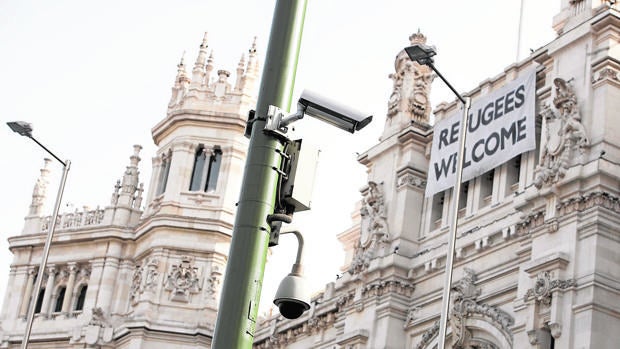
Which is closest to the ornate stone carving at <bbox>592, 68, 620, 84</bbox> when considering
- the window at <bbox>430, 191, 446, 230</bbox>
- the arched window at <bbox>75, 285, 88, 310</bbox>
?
the window at <bbox>430, 191, 446, 230</bbox>

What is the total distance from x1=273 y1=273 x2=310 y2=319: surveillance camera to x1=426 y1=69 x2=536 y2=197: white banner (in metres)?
23.1

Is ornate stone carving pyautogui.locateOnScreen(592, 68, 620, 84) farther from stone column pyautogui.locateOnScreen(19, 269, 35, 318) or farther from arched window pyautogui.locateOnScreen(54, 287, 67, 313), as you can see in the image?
stone column pyautogui.locateOnScreen(19, 269, 35, 318)

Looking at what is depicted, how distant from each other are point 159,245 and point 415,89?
17.6m

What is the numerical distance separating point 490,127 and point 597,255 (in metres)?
7.61

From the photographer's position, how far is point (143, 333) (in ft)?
179

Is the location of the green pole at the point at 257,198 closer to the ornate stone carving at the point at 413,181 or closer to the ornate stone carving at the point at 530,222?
the ornate stone carving at the point at 530,222

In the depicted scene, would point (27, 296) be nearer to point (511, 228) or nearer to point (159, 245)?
point (159, 245)

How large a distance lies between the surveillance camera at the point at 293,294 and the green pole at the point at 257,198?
0.85 meters

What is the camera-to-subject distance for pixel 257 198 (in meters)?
12.9

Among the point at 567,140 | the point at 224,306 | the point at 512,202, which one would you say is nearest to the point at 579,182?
the point at 567,140

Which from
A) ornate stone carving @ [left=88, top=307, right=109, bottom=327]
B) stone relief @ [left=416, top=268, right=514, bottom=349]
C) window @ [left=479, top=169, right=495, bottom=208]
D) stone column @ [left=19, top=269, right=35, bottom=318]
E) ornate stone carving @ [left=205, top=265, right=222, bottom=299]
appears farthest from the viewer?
stone column @ [left=19, top=269, right=35, bottom=318]

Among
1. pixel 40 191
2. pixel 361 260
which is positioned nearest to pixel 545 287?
pixel 361 260

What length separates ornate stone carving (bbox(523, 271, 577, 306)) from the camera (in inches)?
1242

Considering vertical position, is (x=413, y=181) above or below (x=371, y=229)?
above
